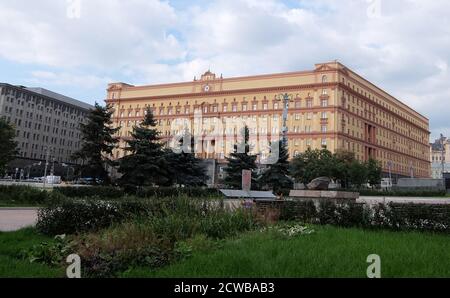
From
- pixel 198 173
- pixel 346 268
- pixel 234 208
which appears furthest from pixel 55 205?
pixel 198 173

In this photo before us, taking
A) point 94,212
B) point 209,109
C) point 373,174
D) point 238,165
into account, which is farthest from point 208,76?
point 94,212

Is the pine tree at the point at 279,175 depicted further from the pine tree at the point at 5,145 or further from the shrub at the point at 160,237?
the shrub at the point at 160,237

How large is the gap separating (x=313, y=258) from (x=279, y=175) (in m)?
37.0

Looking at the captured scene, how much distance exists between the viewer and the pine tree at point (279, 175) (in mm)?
42906

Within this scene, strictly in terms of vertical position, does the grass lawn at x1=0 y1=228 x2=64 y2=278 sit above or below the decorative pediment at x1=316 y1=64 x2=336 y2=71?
below

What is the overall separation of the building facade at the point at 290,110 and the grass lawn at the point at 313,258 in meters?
65.2

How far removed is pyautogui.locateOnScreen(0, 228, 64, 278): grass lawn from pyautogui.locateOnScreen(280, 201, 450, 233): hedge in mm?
6852

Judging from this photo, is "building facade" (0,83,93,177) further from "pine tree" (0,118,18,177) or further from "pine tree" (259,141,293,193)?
"pine tree" (259,141,293,193)

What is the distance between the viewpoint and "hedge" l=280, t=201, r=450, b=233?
10164 mm

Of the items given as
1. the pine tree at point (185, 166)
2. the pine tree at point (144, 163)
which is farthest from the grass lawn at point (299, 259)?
the pine tree at point (185, 166)

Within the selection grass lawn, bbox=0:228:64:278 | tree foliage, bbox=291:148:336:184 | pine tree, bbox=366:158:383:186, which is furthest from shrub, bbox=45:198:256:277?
pine tree, bbox=366:158:383:186

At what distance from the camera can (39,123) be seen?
10475 centimetres
